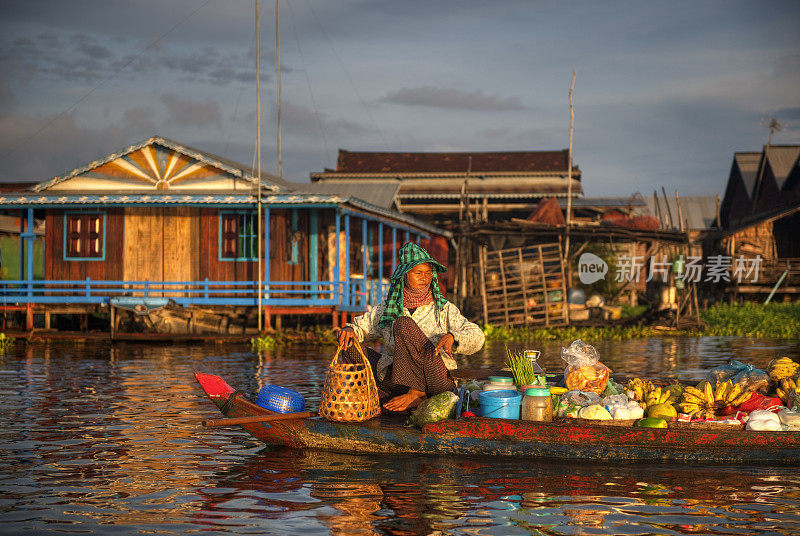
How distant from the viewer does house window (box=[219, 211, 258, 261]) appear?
22297 mm

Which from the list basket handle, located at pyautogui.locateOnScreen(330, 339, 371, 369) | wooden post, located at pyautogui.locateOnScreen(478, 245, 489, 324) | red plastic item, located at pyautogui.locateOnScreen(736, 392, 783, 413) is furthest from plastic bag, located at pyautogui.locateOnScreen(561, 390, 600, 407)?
wooden post, located at pyautogui.locateOnScreen(478, 245, 489, 324)

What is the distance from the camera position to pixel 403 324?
7.82 metres

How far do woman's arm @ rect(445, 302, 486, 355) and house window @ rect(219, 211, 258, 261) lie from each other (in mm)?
14575

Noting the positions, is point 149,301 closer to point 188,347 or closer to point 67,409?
point 188,347

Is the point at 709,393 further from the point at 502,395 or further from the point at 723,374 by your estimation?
the point at 502,395

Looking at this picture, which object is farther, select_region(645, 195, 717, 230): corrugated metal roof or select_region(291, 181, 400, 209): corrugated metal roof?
select_region(645, 195, 717, 230): corrugated metal roof

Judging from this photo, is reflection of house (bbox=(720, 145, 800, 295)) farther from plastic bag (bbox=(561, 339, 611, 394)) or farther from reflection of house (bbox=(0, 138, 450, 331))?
plastic bag (bbox=(561, 339, 611, 394))

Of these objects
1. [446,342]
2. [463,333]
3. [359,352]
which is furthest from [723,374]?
[359,352]

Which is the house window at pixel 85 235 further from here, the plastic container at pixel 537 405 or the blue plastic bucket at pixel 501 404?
the plastic container at pixel 537 405

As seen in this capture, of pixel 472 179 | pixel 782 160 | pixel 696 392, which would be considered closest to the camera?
pixel 696 392

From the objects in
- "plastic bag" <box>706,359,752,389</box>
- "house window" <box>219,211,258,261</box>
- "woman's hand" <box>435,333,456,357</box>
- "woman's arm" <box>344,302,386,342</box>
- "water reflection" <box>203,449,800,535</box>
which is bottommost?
"water reflection" <box>203,449,800,535</box>

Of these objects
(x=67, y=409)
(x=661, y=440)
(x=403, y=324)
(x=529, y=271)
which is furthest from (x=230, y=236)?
(x=661, y=440)

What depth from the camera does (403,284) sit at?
8.30 metres

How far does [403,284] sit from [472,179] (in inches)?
1147
